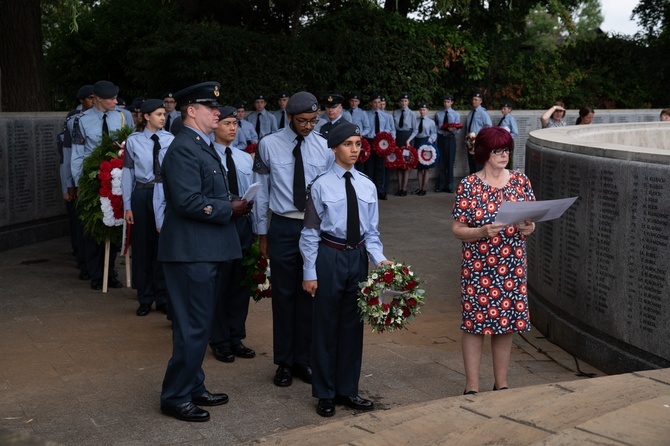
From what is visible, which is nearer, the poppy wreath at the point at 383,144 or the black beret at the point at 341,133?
the black beret at the point at 341,133

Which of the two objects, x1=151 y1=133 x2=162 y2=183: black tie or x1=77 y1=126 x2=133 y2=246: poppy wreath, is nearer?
x1=151 y1=133 x2=162 y2=183: black tie

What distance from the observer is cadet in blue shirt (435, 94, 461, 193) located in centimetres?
2156

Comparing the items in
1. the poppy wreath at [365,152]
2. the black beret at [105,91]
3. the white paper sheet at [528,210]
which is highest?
the black beret at [105,91]

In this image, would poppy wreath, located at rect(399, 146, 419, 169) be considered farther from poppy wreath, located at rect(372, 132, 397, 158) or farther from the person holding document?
the person holding document

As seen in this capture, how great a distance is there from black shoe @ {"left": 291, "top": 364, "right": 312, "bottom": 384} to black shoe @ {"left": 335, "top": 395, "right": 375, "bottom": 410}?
2.12 ft

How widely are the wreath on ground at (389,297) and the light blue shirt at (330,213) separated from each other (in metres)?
0.24

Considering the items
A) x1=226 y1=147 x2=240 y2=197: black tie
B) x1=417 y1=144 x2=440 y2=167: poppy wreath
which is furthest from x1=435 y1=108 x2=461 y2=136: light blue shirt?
x1=226 y1=147 x2=240 y2=197: black tie

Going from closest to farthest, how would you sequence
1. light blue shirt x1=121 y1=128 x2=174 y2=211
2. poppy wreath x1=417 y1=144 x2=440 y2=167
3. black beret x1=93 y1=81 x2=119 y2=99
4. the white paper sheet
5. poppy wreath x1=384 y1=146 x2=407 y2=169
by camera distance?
the white paper sheet < light blue shirt x1=121 y1=128 x2=174 y2=211 < black beret x1=93 y1=81 x2=119 y2=99 < poppy wreath x1=384 y1=146 x2=407 y2=169 < poppy wreath x1=417 y1=144 x2=440 y2=167

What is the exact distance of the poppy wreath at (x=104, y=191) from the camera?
1052 cm

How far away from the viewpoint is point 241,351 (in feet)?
27.4

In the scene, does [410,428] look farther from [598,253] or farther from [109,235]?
[109,235]

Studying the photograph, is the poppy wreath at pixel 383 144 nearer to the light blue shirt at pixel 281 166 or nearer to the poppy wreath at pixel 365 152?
the poppy wreath at pixel 365 152

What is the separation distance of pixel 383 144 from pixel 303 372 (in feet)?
41.2

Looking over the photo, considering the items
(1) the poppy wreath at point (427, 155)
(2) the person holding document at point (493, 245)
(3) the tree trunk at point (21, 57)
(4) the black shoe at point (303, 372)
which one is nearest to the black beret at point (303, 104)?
(2) the person holding document at point (493, 245)
